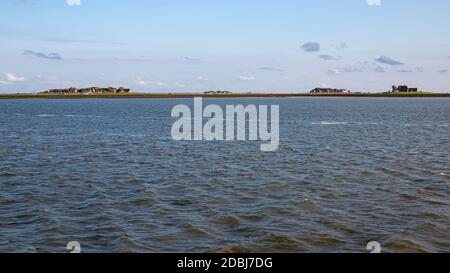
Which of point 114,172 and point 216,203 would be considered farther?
point 114,172

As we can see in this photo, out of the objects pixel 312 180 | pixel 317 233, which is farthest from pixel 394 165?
pixel 317 233

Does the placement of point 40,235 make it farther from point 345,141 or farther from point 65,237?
point 345,141

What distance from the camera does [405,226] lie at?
18516 mm

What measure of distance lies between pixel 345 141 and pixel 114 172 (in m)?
29.9

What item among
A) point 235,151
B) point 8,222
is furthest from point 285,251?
point 235,151

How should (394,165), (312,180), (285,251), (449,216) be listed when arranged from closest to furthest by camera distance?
(285,251), (449,216), (312,180), (394,165)

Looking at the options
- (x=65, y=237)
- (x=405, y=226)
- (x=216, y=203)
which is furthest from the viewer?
(x=216, y=203)

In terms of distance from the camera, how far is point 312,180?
28.0 metres

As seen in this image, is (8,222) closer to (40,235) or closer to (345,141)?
(40,235)

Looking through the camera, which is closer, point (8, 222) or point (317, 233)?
point (317, 233)

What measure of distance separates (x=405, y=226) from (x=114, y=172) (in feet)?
62.9
